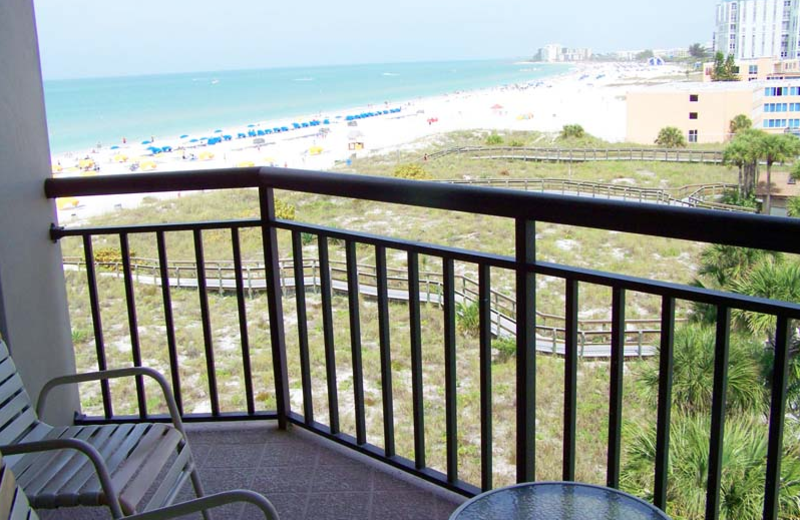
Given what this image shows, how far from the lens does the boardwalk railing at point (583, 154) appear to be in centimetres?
2174

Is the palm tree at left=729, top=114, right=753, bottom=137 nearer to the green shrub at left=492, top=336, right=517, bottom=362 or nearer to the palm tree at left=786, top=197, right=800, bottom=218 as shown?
the palm tree at left=786, top=197, right=800, bottom=218

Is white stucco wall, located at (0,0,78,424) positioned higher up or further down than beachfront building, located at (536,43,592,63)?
further down

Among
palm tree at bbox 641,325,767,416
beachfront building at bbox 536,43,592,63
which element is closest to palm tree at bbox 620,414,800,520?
palm tree at bbox 641,325,767,416

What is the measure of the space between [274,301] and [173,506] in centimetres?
146

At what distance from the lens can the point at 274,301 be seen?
111 inches

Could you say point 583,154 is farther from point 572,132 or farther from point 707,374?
point 707,374

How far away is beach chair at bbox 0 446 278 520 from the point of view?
1.38 meters

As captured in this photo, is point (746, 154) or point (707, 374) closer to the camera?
point (707, 374)

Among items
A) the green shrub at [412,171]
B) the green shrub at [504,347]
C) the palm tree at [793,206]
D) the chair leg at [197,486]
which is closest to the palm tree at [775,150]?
the palm tree at [793,206]

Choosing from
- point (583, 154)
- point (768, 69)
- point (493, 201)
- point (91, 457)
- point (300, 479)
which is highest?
point (768, 69)

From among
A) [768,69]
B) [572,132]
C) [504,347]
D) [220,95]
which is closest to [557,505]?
[504,347]

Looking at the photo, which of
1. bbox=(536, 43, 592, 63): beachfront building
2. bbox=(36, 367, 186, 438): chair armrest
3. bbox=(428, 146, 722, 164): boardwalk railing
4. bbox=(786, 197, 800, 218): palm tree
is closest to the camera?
bbox=(36, 367, 186, 438): chair armrest

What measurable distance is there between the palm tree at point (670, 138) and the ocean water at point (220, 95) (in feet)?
79.3

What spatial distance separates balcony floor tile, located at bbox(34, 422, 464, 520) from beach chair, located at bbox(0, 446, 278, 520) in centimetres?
98
